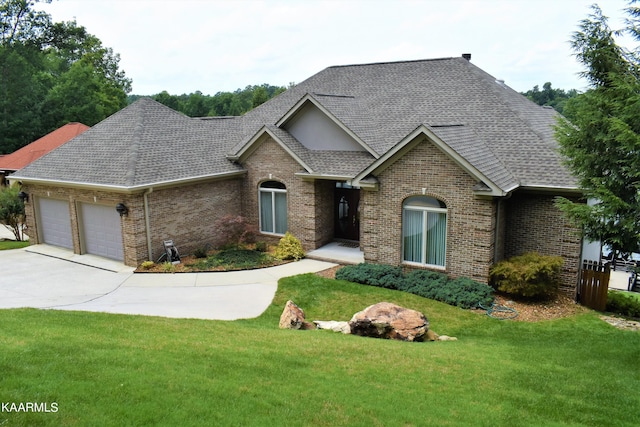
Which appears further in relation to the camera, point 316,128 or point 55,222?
point 55,222

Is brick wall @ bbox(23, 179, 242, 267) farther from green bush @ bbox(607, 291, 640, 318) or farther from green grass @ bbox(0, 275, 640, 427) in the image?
green bush @ bbox(607, 291, 640, 318)

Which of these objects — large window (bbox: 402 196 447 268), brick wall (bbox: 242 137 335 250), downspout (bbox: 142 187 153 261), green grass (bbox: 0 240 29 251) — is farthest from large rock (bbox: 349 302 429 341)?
green grass (bbox: 0 240 29 251)

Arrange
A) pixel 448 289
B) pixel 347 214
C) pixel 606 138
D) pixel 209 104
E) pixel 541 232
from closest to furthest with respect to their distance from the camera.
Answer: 1. pixel 606 138
2. pixel 448 289
3. pixel 541 232
4. pixel 347 214
5. pixel 209 104

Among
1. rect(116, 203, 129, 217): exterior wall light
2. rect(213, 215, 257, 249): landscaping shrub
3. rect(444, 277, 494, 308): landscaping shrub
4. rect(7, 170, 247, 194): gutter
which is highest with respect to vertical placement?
rect(7, 170, 247, 194): gutter

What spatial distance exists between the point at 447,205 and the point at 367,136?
5025mm

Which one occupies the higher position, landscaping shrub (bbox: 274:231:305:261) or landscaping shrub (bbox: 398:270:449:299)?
landscaping shrub (bbox: 274:231:305:261)

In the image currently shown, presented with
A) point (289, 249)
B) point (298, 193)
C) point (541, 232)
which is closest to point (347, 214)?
point (298, 193)

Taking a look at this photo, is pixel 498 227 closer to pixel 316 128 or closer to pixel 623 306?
pixel 623 306

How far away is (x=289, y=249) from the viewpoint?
18109 mm

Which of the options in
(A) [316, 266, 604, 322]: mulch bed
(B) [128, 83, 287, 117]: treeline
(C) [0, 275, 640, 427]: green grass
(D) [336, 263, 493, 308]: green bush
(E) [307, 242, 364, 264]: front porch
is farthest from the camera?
(B) [128, 83, 287, 117]: treeline

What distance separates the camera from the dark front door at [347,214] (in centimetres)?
1926

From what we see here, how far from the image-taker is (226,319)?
12031 mm

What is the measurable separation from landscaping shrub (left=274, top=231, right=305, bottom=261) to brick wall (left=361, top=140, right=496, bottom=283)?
306 centimetres

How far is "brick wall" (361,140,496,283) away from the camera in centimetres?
1441
